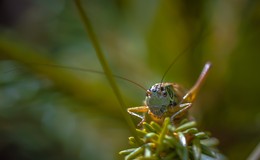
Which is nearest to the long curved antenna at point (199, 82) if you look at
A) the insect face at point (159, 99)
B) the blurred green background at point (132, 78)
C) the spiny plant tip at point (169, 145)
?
the blurred green background at point (132, 78)

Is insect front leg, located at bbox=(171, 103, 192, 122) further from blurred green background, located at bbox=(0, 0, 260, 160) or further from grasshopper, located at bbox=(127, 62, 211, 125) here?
blurred green background, located at bbox=(0, 0, 260, 160)

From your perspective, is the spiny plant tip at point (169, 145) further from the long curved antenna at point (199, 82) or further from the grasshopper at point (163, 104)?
the long curved antenna at point (199, 82)

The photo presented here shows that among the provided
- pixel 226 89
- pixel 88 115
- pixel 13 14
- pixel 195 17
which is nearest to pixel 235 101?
pixel 226 89

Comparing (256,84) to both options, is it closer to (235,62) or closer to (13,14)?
(235,62)

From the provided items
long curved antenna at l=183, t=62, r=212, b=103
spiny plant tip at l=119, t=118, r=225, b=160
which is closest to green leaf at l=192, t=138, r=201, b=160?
spiny plant tip at l=119, t=118, r=225, b=160

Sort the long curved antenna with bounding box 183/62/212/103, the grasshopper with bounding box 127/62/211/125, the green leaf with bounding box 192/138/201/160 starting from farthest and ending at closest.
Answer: the long curved antenna with bounding box 183/62/212/103 → the grasshopper with bounding box 127/62/211/125 → the green leaf with bounding box 192/138/201/160

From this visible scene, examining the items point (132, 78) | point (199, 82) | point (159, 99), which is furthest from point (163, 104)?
point (132, 78)
